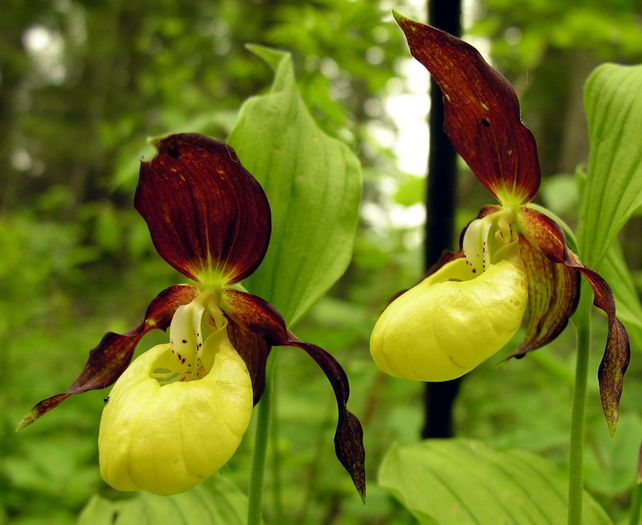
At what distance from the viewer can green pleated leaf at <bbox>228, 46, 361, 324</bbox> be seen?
0.90 m

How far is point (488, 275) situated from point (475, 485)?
1.31 feet

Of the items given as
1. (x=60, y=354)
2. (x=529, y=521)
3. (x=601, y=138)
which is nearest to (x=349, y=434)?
(x=529, y=521)

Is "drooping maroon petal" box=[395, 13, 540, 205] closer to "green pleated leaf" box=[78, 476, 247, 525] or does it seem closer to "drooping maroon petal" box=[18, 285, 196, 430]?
"drooping maroon petal" box=[18, 285, 196, 430]

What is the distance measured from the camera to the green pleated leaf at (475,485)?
95 centimetres

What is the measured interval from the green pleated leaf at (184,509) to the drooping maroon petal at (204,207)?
0.42 metres

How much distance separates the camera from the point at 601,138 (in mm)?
858

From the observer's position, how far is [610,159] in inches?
33.2

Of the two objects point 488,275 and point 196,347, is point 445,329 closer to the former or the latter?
point 488,275

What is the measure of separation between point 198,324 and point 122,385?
0.51 feet

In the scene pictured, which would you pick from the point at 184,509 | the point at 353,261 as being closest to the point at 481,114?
the point at 184,509

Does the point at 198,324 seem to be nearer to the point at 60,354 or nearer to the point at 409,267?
the point at 409,267

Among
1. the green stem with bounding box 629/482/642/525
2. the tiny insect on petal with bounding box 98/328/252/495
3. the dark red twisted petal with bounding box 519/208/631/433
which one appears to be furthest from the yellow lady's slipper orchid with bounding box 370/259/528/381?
the green stem with bounding box 629/482/642/525

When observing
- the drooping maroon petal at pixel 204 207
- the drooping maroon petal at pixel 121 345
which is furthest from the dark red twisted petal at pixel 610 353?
the drooping maroon petal at pixel 121 345

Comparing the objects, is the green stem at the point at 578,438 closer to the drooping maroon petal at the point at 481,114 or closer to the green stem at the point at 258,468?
the drooping maroon petal at the point at 481,114
